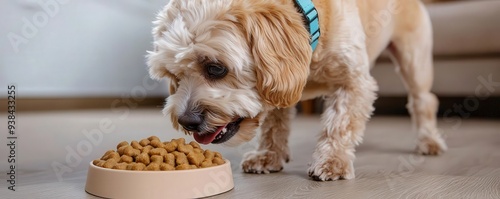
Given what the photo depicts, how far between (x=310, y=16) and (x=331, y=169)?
471 mm

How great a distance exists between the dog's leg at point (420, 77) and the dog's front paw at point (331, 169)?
82cm

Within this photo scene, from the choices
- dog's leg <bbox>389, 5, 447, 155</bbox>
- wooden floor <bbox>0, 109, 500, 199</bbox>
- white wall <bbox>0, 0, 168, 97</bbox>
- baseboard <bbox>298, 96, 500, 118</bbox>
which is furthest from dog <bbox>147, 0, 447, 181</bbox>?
baseboard <bbox>298, 96, 500, 118</bbox>

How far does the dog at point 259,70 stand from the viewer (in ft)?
4.60

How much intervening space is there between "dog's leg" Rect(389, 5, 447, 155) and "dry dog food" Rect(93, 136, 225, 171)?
4.01ft

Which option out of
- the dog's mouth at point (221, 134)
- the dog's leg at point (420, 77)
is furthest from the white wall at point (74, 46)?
the dog's mouth at point (221, 134)

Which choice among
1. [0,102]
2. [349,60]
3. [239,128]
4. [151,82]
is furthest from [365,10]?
[151,82]

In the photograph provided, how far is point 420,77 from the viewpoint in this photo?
2494 mm

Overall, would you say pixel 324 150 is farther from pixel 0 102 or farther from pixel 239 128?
pixel 0 102

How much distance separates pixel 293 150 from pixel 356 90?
74 cm

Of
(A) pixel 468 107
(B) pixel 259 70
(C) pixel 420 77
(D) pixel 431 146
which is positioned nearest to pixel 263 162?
(B) pixel 259 70

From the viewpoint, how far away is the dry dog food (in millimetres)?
1367

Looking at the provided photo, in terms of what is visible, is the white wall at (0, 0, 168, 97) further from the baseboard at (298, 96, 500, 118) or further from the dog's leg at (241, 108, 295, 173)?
the baseboard at (298, 96, 500, 118)

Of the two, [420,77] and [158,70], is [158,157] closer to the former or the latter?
[158,70]

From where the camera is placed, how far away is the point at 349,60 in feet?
5.53
